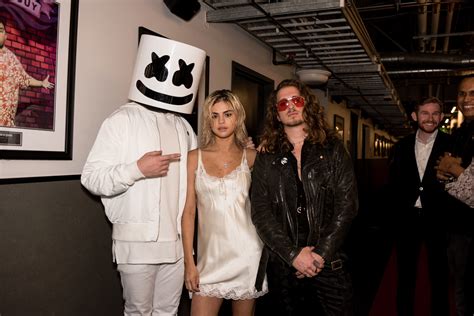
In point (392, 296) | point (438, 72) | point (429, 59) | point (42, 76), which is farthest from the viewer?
point (438, 72)

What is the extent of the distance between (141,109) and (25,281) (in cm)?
93

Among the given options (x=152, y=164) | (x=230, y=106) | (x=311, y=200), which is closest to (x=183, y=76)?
(x=230, y=106)

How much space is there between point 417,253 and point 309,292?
51.1 inches

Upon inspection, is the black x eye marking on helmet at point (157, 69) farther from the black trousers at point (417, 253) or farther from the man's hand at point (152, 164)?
the black trousers at point (417, 253)

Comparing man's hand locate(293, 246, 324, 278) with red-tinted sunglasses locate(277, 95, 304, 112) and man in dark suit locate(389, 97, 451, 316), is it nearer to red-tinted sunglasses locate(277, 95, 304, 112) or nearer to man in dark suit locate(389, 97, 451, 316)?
red-tinted sunglasses locate(277, 95, 304, 112)

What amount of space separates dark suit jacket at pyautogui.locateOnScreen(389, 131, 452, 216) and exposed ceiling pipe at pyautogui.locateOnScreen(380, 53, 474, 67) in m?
4.08

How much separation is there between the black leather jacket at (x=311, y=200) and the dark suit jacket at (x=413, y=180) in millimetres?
1067

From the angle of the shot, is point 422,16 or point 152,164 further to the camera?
point 422,16

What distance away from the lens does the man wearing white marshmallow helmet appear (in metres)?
1.77

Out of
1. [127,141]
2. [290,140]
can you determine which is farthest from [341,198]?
[127,141]

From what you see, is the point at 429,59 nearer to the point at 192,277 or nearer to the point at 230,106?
the point at 230,106

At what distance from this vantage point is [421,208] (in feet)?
9.11

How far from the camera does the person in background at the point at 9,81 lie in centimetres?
162

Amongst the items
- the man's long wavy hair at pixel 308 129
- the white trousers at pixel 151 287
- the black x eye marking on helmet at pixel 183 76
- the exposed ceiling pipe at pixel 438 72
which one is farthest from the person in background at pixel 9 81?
the exposed ceiling pipe at pixel 438 72
